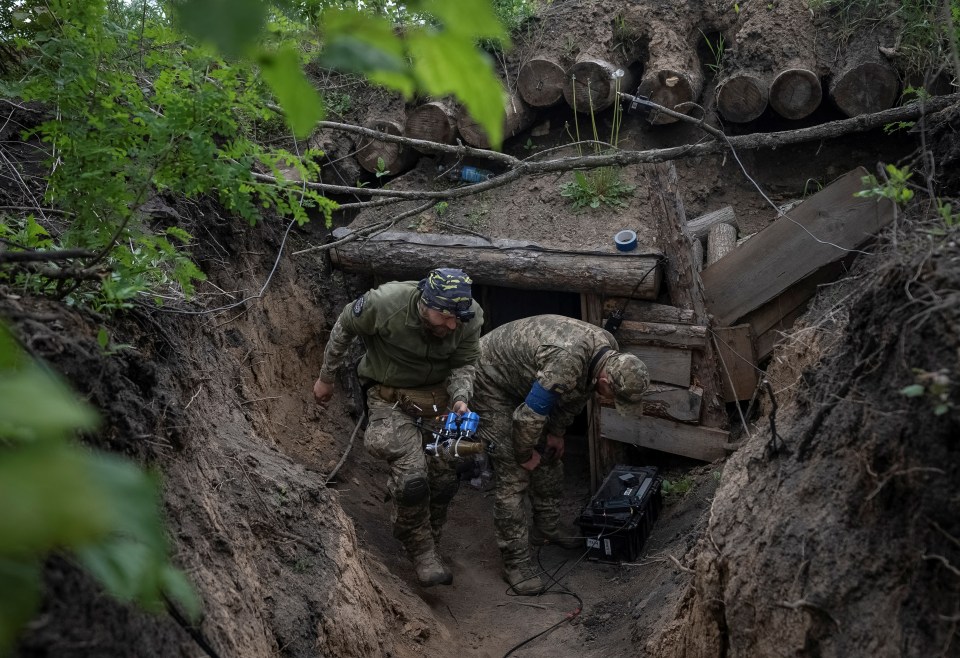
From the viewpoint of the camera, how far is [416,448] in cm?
562

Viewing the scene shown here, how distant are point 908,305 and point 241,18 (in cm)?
252

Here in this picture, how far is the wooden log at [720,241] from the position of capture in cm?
666

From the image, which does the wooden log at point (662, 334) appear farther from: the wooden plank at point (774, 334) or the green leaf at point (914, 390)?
the green leaf at point (914, 390)

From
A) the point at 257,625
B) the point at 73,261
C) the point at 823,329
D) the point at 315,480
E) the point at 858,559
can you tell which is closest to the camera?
the point at 858,559

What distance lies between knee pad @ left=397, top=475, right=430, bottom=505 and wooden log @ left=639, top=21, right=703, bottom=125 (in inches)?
153

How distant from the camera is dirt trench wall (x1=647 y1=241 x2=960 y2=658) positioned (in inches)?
98.0

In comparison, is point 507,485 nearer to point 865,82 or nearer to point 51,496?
point 865,82

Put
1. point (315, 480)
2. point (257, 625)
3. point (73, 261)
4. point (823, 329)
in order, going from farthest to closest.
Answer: point (315, 480) → point (823, 329) → point (257, 625) → point (73, 261)

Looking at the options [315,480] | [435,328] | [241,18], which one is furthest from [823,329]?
[241,18]

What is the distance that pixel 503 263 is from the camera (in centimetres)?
672

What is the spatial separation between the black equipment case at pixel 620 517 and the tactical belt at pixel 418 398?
138 cm

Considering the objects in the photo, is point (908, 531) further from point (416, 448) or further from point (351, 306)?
point (351, 306)

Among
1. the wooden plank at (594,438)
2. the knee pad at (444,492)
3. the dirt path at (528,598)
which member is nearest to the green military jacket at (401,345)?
the knee pad at (444,492)

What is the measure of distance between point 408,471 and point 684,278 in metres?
2.63
